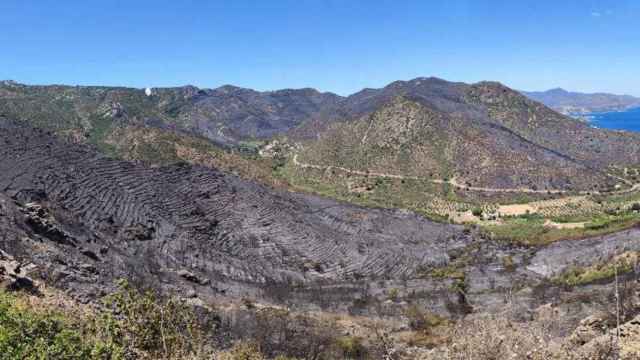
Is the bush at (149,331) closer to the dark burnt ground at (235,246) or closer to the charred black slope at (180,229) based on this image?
the dark burnt ground at (235,246)

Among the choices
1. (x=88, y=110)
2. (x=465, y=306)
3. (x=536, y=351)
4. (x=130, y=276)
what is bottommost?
(x=465, y=306)

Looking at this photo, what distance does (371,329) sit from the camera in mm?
32531

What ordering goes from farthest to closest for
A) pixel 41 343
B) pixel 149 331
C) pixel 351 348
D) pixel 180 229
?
pixel 180 229 < pixel 351 348 < pixel 149 331 < pixel 41 343

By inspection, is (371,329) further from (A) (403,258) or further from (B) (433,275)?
(A) (403,258)

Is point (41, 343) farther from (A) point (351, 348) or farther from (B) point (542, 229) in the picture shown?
(B) point (542, 229)

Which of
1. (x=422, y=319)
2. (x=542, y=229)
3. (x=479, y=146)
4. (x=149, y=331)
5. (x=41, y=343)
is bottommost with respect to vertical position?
(x=422, y=319)

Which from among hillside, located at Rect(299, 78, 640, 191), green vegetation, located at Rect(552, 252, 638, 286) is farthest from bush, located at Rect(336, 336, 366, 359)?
hillside, located at Rect(299, 78, 640, 191)

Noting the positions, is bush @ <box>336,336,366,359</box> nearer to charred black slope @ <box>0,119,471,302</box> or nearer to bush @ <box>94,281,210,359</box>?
charred black slope @ <box>0,119,471,302</box>

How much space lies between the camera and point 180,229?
49250mm

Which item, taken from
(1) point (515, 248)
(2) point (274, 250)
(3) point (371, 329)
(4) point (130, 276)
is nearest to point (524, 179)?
(1) point (515, 248)

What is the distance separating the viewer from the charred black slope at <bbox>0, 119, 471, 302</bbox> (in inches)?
1457

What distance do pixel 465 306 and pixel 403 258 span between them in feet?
45.5

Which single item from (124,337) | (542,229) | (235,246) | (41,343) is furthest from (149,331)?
(542,229)

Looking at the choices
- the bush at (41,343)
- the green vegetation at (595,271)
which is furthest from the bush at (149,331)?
the green vegetation at (595,271)
